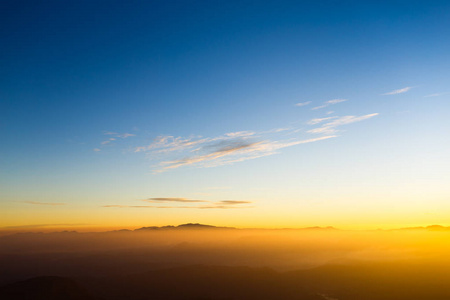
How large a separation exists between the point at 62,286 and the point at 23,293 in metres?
22.7

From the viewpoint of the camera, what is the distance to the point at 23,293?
183 meters

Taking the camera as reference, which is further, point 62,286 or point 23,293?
point 62,286

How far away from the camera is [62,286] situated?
199750 millimetres
